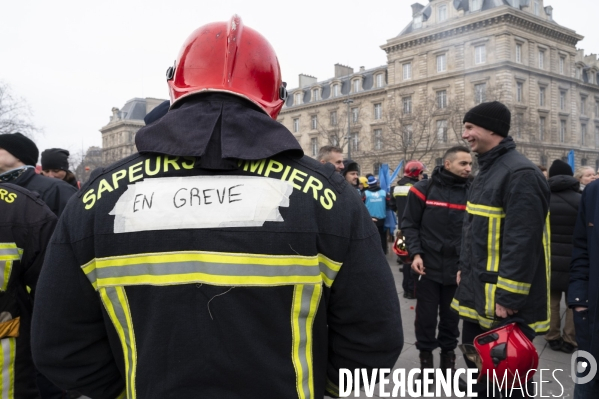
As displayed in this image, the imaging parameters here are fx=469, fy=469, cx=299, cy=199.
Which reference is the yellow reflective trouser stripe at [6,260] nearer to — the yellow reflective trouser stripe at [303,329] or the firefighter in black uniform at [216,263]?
the firefighter in black uniform at [216,263]

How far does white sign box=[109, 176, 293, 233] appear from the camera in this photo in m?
1.27

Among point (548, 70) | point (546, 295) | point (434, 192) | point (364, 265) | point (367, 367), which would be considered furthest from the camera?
point (548, 70)

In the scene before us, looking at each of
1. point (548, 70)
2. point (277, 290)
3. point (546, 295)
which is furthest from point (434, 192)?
point (548, 70)

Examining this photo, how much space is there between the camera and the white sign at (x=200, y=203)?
4.18 feet

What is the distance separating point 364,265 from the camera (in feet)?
4.50

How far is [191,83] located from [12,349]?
6.44 ft

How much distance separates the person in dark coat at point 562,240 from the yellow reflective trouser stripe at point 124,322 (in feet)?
16.5

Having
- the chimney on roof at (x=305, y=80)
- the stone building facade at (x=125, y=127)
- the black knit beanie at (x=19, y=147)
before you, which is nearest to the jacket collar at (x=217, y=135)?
the black knit beanie at (x=19, y=147)

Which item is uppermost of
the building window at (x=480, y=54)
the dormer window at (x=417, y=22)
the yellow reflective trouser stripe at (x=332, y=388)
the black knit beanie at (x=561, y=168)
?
the dormer window at (x=417, y=22)

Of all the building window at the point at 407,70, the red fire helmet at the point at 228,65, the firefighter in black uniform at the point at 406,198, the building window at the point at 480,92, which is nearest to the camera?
the red fire helmet at the point at 228,65

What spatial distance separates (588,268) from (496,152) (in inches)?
35.5

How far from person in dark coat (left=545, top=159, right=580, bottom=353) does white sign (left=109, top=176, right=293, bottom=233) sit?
4805 millimetres

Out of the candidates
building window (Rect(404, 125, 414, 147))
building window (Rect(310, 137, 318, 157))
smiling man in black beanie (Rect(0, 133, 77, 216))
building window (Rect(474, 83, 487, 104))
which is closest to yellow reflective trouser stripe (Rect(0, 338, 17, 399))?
smiling man in black beanie (Rect(0, 133, 77, 216))

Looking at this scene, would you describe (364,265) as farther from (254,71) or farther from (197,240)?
(254,71)
